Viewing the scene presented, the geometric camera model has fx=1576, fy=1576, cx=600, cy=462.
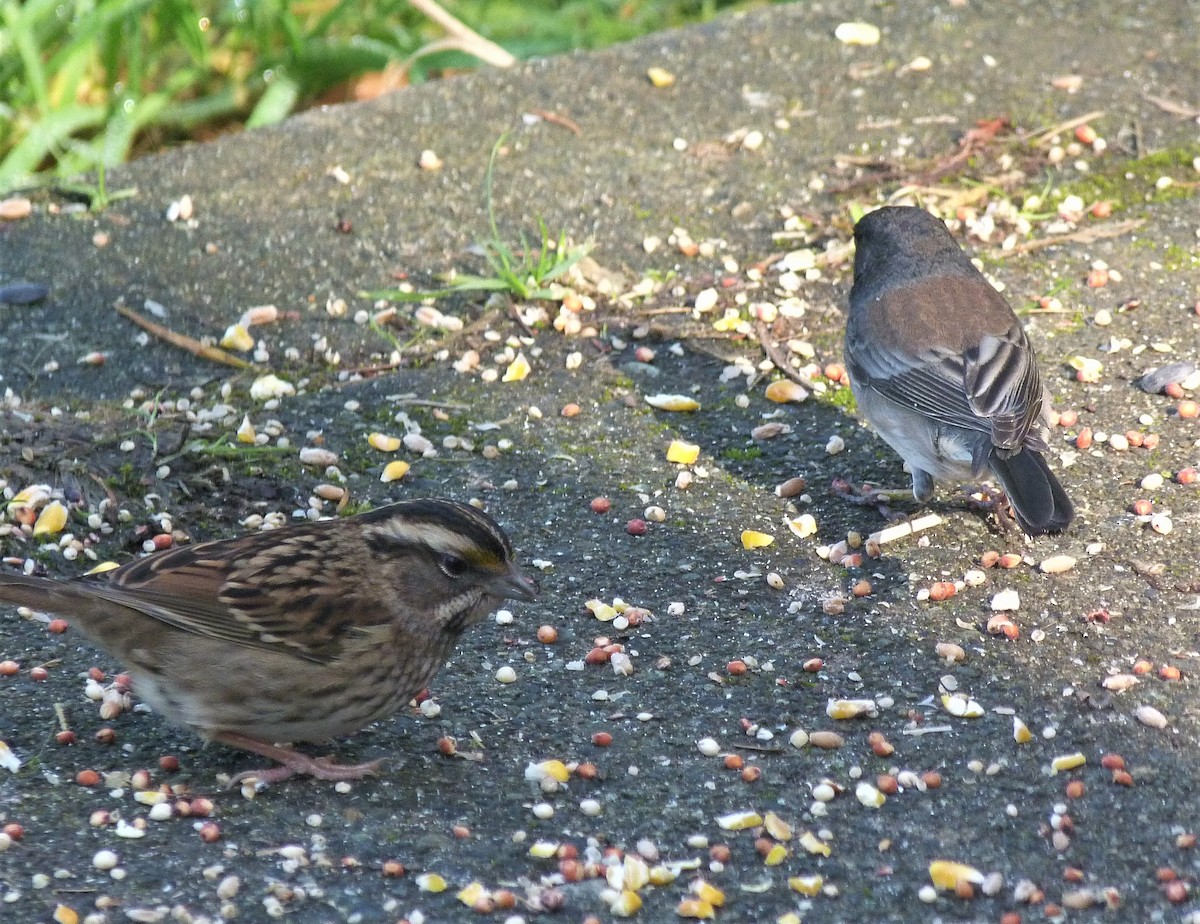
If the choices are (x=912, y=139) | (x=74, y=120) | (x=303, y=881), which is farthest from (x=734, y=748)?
(x=74, y=120)

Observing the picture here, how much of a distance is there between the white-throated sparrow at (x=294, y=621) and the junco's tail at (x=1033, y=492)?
1.64 meters

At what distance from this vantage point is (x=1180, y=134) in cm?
764

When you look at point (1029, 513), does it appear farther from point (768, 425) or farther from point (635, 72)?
point (635, 72)

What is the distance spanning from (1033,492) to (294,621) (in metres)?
2.32

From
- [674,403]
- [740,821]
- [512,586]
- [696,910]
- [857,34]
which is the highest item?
[512,586]

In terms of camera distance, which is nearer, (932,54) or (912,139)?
(912,139)

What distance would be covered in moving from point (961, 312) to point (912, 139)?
2254 millimetres

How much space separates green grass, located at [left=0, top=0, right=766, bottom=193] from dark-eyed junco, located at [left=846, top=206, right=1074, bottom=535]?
11.1ft

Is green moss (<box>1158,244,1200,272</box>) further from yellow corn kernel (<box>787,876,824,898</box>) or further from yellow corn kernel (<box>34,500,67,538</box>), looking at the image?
yellow corn kernel (<box>34,500,67,538</box>)

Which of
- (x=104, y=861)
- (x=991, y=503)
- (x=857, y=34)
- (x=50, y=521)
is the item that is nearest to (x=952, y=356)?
(x=991, y=503)

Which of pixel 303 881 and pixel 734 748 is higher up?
pixel 303 881

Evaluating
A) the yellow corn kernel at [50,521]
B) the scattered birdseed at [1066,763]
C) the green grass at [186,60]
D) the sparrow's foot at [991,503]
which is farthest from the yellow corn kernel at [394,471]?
the green grass at [186,60]

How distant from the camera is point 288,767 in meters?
4.10

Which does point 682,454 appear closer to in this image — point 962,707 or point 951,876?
point 962,707
